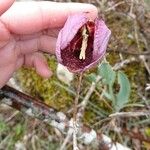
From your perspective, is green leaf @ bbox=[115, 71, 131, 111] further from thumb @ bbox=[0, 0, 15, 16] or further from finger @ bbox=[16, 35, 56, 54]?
thumb @ bbox=[0, 0, 15, 16]

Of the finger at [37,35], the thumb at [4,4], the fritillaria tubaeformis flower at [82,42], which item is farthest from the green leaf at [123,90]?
the thumb at [4,4]

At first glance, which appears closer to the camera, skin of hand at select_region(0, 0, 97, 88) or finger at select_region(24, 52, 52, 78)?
skin of hand at select_region(0, 0, 97, 88)

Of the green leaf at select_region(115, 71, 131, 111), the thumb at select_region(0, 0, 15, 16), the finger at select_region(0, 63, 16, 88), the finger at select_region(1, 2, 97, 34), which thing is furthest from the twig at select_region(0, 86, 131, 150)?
the thumb at select_region(0, 0, 15, 16)

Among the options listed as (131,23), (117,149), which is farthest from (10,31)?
(131,23)

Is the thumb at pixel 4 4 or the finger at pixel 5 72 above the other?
the thumb at pixel 4 4

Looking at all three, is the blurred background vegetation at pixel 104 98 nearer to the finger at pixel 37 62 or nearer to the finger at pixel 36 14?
the finger at pixel 37 62

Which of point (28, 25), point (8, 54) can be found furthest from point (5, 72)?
point (28, 25)

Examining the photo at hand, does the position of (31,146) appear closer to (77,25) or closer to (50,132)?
(50,132)

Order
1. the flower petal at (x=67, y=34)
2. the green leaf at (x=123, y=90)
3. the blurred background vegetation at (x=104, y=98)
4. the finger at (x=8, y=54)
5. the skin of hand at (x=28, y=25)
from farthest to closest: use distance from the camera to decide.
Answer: the blurred background vegetation at (x=104, y=98), the green leaf at (x=123, y=90), the finger at (x=8, y=54), the skin of hand at (x=28, y=25), the flower petal at (x=67, y=34)
